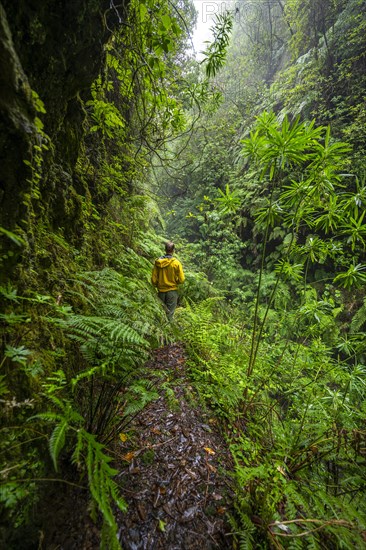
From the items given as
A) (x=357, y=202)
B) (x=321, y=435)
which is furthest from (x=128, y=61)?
(x=321, y=435)

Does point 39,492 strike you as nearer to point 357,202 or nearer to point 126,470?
point 126,470

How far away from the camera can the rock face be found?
1368 mm

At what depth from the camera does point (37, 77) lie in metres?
1.73

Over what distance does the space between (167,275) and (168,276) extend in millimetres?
29

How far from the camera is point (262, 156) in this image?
2596 mm

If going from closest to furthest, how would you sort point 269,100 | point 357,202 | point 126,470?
point 126,470 → point 357,202 → point 269,100

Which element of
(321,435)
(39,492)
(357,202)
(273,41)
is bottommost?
(321,435)

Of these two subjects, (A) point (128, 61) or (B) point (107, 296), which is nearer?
(B) point (107, 296)

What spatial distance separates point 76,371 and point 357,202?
10.6ft

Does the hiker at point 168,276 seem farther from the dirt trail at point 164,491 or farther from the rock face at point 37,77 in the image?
the rock face at point 37,77

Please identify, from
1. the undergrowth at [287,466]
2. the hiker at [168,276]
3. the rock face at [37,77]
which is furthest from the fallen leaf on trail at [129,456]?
the hiker at [168,276]

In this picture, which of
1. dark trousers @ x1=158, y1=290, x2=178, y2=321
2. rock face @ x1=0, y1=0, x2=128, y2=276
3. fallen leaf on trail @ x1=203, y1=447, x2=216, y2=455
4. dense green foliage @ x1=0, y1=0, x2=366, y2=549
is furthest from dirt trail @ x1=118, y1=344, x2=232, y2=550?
dark trousers @ x1=158, y1=290, x2=178, y2=321

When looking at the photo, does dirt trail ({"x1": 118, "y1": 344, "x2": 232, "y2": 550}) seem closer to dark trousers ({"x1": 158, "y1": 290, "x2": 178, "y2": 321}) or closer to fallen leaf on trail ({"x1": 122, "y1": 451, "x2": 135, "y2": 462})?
fallen leaf on trail ({"x1": 122, "y1": 451, "x2": 135, "y2": 462})

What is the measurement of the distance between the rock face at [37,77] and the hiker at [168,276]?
7.94 feet
